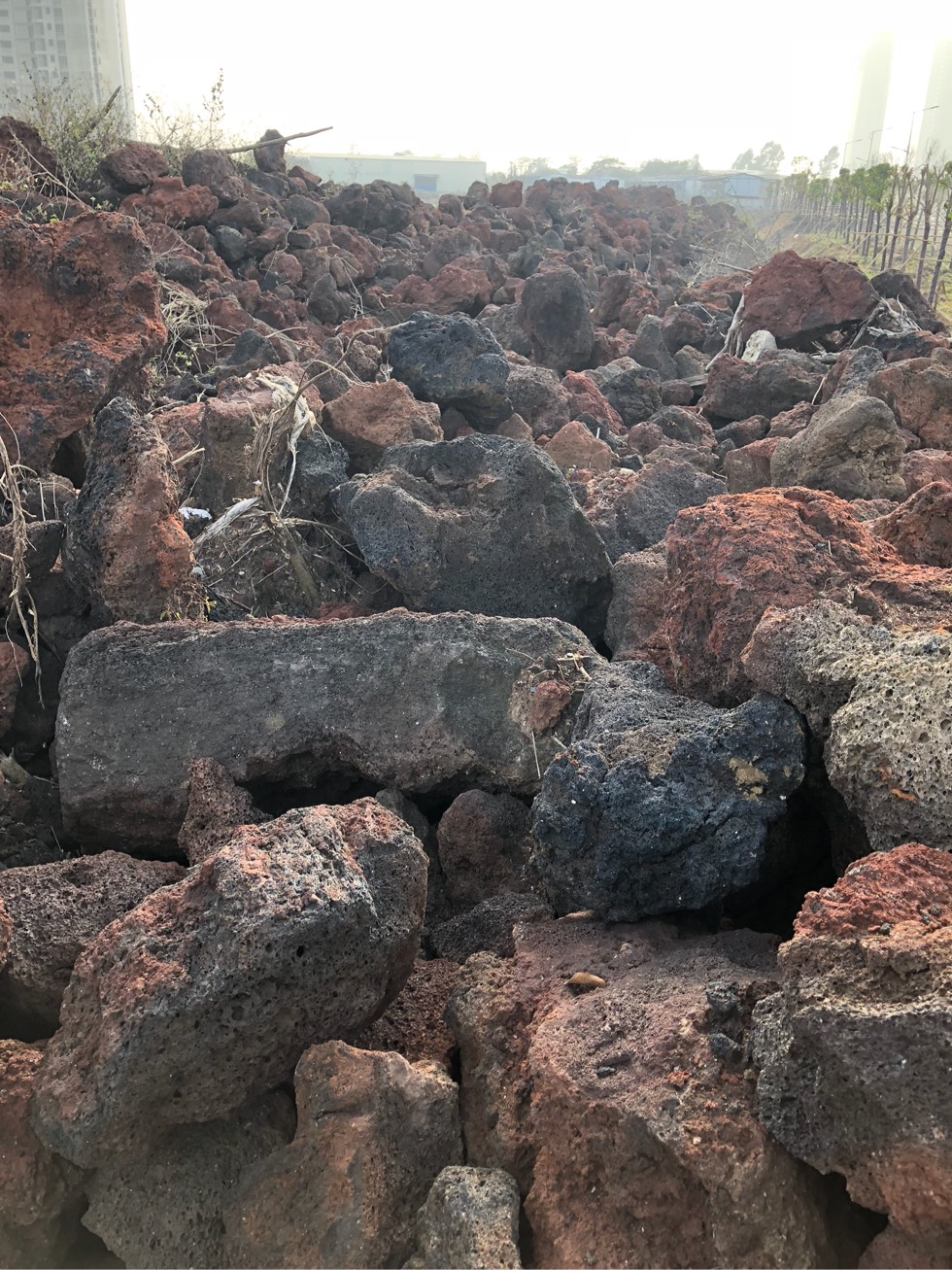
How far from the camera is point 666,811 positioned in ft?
7.28

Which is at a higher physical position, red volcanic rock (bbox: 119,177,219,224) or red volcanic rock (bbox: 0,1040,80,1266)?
red volcanic rock (bbox: 119,177,219,224)

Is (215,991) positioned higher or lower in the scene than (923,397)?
lower

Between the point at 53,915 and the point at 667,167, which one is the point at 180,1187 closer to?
the point at 53,915

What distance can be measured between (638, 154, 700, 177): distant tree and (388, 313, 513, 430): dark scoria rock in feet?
210

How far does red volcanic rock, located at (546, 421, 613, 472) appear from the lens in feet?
20.0

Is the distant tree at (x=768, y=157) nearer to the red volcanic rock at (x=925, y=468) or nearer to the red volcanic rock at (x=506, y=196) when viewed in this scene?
the red volcanic rock at (x=506, y=196)

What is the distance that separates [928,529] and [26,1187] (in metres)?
3.04

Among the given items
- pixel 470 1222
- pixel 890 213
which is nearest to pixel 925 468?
pixel 470 1222

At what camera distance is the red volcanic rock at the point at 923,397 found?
6.12 m

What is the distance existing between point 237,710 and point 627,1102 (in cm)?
→ 167

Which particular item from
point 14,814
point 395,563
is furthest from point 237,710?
point 395,563

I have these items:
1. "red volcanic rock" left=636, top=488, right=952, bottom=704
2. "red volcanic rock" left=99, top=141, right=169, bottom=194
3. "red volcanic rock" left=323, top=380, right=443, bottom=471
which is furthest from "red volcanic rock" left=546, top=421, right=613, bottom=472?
"red volcanic rock" left=99, top=141, right=169, bottom=194

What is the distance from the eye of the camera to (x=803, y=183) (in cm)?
4344

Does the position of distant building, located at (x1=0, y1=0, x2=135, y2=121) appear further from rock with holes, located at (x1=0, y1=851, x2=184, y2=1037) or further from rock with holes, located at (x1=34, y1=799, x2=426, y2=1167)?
rock with holes, located at (x1=34, y1=799, x2=426, y2=1167)
